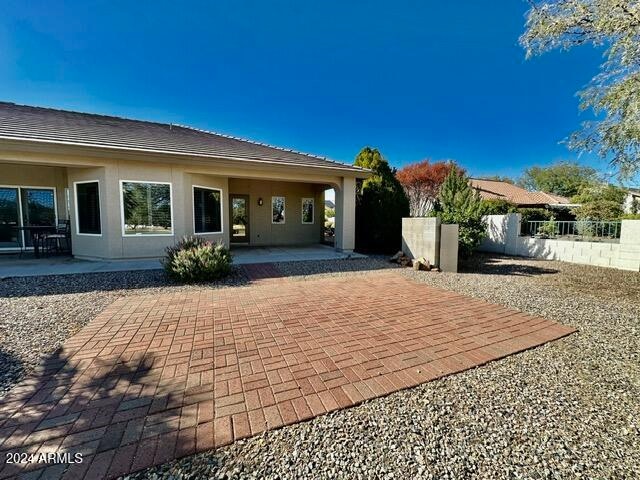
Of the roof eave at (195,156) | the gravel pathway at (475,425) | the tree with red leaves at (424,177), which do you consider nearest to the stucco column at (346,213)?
the roof eave at (195,156)

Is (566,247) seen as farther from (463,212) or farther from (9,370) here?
(9,370)

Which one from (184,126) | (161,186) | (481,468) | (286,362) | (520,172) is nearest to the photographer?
(481,468)

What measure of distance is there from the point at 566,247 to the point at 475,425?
11142 millimetres

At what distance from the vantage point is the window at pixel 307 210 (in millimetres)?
13661

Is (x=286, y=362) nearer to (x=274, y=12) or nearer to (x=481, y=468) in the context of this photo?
(x=481, y=468)

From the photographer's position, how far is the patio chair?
30.6 ft

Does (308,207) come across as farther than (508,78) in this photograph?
Yes

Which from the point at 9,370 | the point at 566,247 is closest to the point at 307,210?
the point at 566,247

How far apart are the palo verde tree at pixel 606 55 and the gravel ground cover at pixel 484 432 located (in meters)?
5.22

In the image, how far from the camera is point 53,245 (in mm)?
9688

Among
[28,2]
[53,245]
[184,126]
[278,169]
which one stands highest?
[28,2]

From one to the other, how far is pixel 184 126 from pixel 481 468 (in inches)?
615

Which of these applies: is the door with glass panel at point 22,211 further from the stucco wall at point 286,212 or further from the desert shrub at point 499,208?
the desert shrub at point 499,208

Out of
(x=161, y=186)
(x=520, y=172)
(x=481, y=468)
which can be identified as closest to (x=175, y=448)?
(x=481, y=468)
